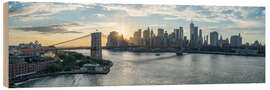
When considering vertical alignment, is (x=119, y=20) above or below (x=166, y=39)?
above

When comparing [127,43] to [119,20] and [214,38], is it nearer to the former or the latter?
[119,20]

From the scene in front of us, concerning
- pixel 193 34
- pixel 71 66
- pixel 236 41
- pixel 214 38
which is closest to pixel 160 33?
pixel 193 34

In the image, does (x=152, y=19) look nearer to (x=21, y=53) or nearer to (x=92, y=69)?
(x=92, y=69)

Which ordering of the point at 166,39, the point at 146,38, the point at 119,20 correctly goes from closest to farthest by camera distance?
the point at 119,20, the point at 146,38, the point at 166,39

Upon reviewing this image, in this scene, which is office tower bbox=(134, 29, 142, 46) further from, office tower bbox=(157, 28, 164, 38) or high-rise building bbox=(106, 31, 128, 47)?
office tower bbox=(157, 28, 164, 38)

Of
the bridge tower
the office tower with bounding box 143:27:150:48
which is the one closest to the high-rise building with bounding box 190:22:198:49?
the office tower with bounding box 143:27:150:48

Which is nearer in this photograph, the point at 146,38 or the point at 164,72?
the point at 164,72
